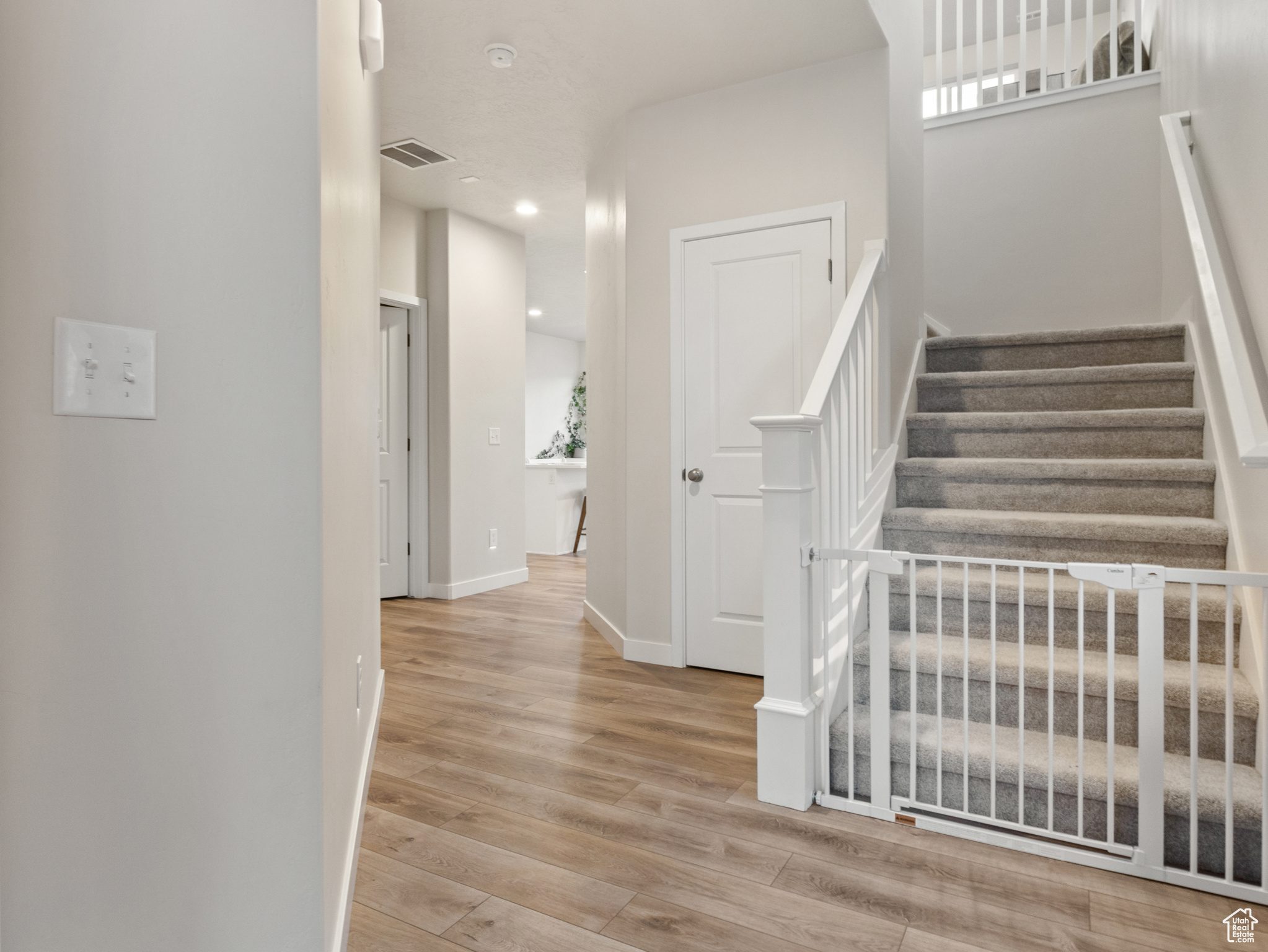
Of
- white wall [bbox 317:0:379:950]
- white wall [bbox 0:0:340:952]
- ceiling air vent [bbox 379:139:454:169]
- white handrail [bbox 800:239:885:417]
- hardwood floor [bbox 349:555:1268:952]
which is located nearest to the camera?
white wall [bbox 0:0:340:952]

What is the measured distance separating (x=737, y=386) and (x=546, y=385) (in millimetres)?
6889

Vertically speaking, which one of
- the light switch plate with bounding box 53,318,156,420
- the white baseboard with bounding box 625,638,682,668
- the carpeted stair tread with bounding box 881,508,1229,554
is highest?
the light switch plate with bounding box 53,318,156,420

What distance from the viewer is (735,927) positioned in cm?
156

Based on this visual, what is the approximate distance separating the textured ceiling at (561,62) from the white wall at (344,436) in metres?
0.67

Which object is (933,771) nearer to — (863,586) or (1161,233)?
(863,586)

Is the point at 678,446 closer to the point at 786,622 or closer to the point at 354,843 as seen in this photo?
the point at 786,622

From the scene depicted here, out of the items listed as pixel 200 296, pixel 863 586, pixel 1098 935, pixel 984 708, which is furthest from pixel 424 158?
pixel 1098 935

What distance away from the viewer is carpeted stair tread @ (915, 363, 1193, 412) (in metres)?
2.99

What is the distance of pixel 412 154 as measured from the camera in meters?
4.06

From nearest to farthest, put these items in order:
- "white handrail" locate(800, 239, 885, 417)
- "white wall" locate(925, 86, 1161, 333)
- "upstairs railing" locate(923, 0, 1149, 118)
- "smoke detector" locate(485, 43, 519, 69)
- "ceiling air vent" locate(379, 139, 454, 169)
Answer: "white handrail" locate(800, 239, 885, 417) < "smoke detector" locate(485, 43, 519, 69) < "ceiling air vent" locate(379, 139, 454, 169) < "white wall" locate(925, 86, 1161, 333) < "upstairs railing" locate(923, 0, 1149, 118)

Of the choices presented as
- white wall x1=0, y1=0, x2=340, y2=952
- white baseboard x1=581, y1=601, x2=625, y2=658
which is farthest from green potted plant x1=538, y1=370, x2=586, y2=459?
white wall x1=0, y1=0, x2=340, y2=952

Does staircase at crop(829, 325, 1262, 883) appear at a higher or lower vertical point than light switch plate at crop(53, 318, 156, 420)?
lower

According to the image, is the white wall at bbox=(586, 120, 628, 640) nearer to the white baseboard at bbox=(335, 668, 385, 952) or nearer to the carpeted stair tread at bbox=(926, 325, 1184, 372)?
the white baseboard at bbox=(335, 668, 385, 952)

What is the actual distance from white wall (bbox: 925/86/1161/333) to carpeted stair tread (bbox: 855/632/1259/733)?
8.77 ft
